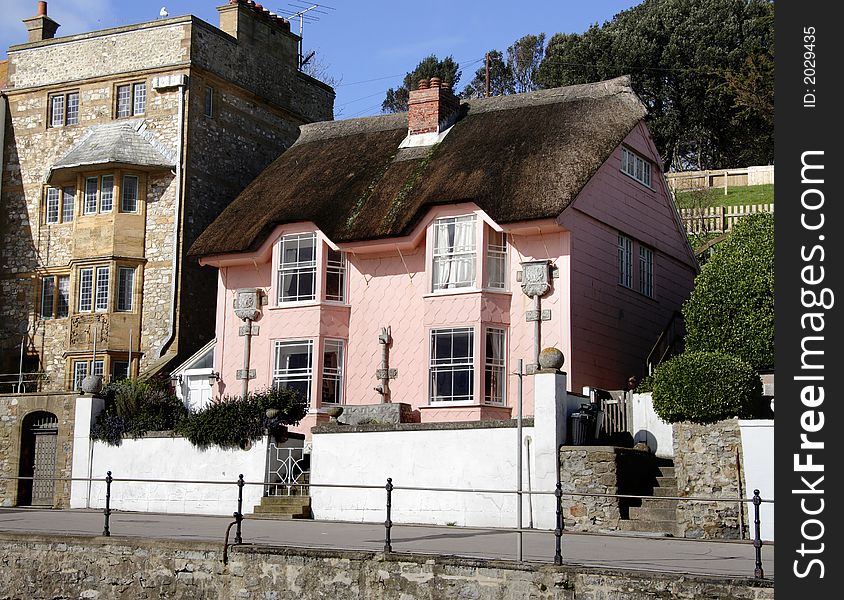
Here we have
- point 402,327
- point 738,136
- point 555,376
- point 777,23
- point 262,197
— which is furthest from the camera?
point 738,136

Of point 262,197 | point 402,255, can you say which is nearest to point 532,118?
point 402,255

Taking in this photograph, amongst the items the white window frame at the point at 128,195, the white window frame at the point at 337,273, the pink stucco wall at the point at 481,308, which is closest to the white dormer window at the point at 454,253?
the pink stucco wall at the point at 481,308

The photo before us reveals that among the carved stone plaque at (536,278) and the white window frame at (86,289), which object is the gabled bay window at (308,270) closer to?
the carved stone plaque at (536,278)

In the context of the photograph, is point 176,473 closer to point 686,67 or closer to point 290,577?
Answer: point 290,577

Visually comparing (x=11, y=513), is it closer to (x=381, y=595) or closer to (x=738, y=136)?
(x=381, y=595)

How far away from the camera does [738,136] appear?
5316 centimetres

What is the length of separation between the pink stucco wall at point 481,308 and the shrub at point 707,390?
5.08 metres

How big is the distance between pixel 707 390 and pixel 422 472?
5369 millimetres

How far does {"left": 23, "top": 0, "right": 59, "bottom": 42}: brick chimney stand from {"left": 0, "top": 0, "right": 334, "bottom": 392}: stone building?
1.18 m

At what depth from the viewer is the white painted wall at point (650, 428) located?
23719 millimetres

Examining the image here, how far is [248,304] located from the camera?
98.9 ft

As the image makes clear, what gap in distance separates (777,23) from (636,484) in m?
11.2

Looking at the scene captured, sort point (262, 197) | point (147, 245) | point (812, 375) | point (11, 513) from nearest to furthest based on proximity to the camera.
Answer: point (812, 375) → point (11, 513) → point (262, 197) → point (147, 245)

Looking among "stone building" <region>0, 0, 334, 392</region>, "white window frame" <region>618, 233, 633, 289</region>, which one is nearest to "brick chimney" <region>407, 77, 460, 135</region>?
"white window frame" <region>618, 233, 633, 289</region>
